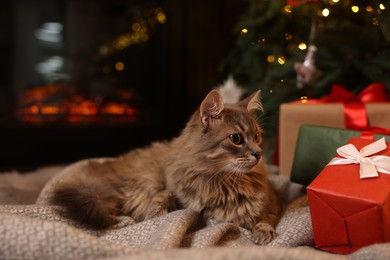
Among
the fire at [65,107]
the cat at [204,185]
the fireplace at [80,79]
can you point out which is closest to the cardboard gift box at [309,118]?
the cat at [204,185]

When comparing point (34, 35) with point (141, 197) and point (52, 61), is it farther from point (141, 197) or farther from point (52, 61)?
point (141, 197)

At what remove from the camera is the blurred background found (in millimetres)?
2441

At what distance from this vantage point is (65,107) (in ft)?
8.50

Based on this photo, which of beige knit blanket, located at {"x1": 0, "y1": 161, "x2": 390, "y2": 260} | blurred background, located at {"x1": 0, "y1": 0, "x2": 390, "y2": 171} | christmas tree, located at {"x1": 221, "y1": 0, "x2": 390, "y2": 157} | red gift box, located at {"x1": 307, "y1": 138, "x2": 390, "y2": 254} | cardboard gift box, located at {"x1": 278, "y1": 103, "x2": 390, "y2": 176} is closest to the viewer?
beige knit blanket, located at {"x1": 0, "y1": 161, "x2": 390, "y2": 260}

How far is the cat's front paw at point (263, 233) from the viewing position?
111 centimetres

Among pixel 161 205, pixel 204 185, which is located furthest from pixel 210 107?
pixel 161 205

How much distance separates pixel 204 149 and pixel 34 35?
5.87ft

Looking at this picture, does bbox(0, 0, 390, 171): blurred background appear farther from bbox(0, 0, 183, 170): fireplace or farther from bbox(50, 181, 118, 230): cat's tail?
bbox(50, 181, 118, 230): cat's tail

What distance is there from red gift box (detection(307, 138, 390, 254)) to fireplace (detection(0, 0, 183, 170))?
1.72 m

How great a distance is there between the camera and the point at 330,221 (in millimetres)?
1038

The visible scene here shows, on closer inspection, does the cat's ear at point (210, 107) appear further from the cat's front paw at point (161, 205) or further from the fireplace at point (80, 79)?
the fireplace at point (80, 79)

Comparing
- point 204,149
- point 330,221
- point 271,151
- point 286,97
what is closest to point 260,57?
point 286,97

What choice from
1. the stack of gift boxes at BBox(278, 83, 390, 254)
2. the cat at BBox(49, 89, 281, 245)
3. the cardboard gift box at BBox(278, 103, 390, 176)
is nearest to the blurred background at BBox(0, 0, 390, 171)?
the cardboard gift box at BBox(278, 103, 390, 176)

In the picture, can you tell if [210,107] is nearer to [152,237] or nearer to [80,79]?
[152,237]
